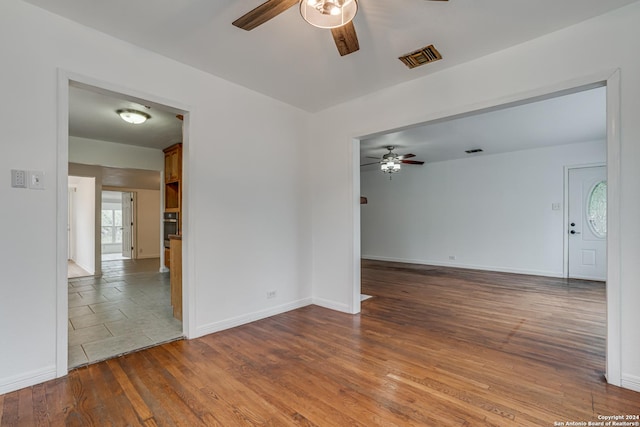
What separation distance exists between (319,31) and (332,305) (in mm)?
3154

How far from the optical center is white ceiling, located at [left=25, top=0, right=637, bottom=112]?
2129 mm

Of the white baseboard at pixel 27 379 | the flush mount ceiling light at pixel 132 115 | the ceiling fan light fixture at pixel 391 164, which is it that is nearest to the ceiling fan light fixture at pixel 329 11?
the white baseboard at pixel 27 379

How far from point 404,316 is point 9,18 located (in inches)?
176

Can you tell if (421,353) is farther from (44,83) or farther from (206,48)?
(44,83)

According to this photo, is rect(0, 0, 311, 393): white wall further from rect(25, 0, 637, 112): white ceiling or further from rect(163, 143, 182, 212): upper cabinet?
rect(163, 143, 182, 212): upper cabinet

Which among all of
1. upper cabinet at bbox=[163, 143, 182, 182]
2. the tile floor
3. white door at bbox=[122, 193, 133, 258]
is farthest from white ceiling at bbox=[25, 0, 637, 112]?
white door at bbox=[122, 193, 133, 258]

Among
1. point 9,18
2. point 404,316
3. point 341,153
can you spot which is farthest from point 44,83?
point 404,316

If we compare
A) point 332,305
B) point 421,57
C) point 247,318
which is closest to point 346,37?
point 421,57

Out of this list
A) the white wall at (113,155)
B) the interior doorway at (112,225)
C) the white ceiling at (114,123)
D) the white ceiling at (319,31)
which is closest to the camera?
the white ceiling at (319,31)

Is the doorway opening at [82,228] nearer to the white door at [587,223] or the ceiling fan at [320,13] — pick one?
the ceiling fan at [320,13]

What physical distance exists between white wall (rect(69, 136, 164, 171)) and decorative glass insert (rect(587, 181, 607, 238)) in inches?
353

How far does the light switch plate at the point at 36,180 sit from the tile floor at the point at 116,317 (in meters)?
1.42

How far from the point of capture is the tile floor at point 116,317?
273 centimetres

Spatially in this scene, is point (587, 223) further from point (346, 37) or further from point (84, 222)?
point (84, 222)
